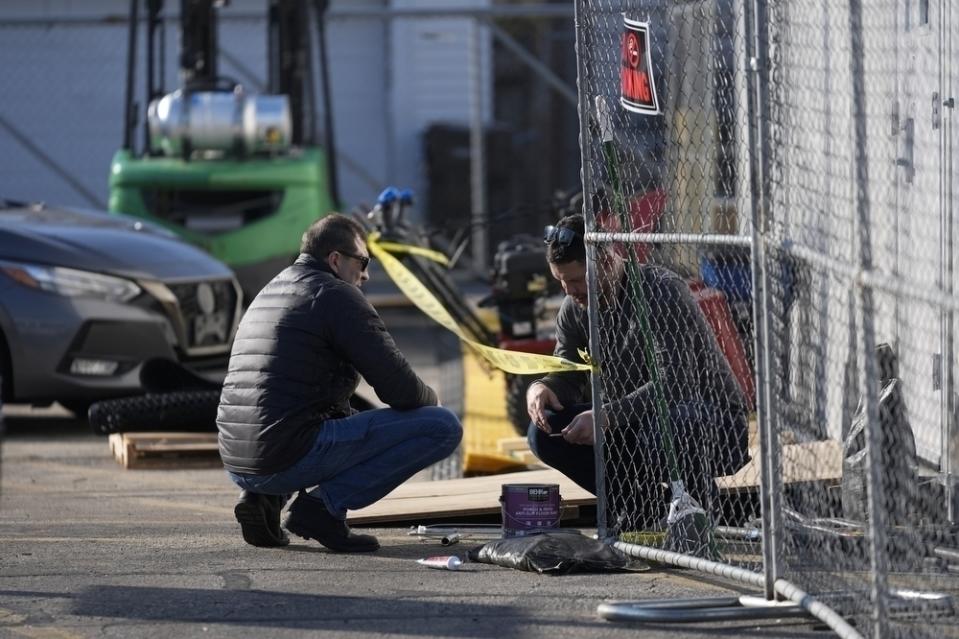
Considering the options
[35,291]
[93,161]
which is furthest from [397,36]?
[35,291]

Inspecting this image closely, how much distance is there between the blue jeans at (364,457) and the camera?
247 inches

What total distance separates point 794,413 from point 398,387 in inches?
61.3

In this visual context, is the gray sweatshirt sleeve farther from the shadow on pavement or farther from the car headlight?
the car headlight

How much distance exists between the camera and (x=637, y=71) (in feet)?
19.3

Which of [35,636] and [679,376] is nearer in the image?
[35,636]

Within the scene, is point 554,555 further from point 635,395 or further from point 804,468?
point 804,468

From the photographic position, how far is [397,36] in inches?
838

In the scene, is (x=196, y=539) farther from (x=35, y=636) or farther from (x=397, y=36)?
(x=397, y=36)

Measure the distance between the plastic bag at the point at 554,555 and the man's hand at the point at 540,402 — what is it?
50 cm

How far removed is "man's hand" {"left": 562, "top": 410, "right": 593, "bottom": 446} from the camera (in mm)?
6355

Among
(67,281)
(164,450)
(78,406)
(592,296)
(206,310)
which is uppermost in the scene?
(592,296)

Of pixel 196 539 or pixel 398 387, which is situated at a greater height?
pixel 398 387

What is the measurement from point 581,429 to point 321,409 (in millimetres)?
1005

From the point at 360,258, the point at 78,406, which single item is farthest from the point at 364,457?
the point at 78,406
